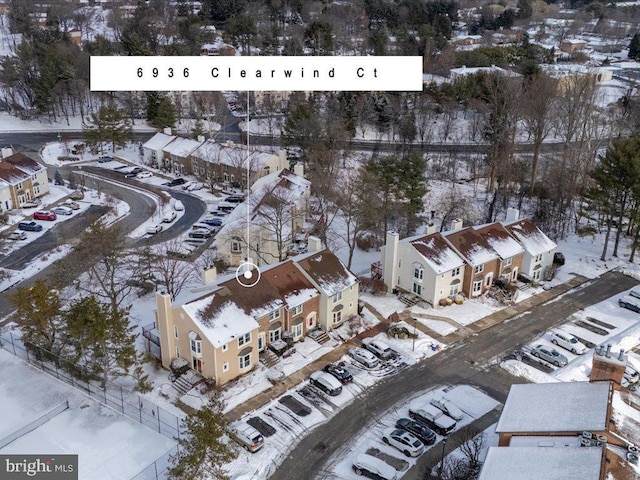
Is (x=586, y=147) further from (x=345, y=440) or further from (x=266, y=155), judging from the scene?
(x=345, y=440)

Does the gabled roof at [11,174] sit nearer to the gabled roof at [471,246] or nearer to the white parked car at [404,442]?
the gabled roof at [471,246]

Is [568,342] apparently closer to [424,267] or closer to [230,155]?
[424,267]

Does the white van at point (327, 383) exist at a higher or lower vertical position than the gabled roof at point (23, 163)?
lower

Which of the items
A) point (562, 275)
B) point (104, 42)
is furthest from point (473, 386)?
point (104, 42)

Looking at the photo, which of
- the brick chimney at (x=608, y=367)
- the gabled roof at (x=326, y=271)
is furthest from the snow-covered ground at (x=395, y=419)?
the gabled roof at (x=326, y=271)

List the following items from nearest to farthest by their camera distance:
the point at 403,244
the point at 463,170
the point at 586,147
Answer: the point at 403,244
the point at 586,147
the point at 463,170

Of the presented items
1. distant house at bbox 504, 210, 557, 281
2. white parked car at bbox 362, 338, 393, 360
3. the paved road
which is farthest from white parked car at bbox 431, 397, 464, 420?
distant house at bbox 504, 210, 557, 281

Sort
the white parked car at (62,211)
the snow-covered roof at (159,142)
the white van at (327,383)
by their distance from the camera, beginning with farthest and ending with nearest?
1. the snow-covered roof at (159,142)
2. the white parked car at (62,211)
3. the white van at (327,383)
